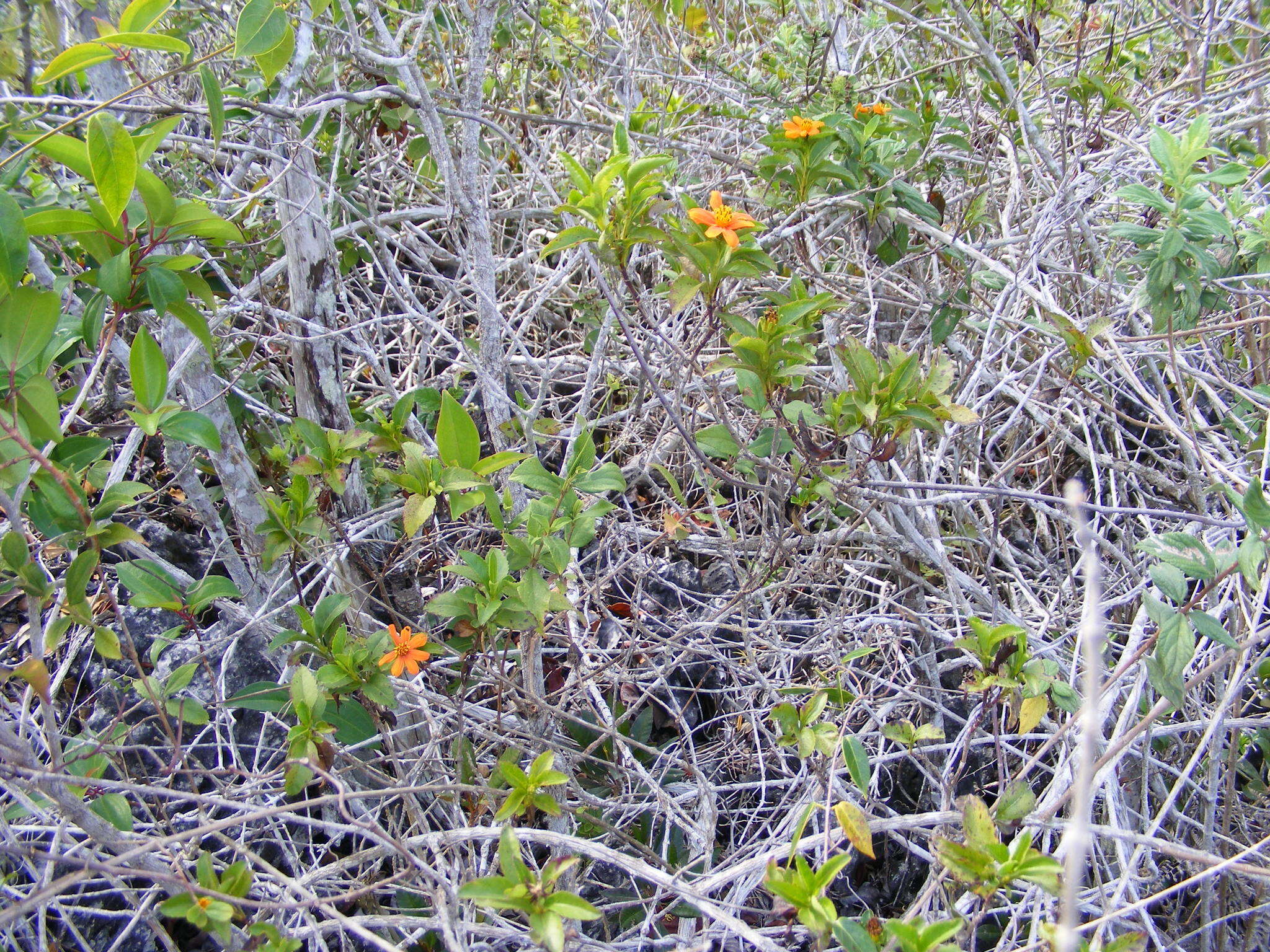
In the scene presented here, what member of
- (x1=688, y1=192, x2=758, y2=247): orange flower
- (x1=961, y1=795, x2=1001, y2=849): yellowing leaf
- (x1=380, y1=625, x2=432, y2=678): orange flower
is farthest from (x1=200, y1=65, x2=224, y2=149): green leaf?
(x1=961, y1=795, x2=1001, y2=849): yellowing leaf

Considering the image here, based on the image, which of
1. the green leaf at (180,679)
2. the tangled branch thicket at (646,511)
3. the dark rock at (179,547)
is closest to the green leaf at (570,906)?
the tangled branch thicket at (646,511)

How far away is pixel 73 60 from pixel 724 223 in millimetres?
932

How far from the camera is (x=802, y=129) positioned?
5.09 ft

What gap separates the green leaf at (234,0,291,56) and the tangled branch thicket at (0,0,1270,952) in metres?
0.01

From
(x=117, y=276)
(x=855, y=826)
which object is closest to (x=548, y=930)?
(x=855, y=826)

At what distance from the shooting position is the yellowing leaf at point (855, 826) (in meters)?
1.16

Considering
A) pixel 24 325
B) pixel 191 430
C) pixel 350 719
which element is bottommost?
pixel 350 719

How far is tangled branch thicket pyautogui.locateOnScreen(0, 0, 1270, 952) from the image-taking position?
1.24 m

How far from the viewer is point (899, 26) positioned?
115 inches

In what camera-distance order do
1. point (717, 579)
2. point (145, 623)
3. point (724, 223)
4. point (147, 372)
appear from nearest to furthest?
point (147, 372), point (724, 223), point (145, 623), point (717, 579)

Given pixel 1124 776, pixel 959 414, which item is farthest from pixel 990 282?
pixel 1124 776

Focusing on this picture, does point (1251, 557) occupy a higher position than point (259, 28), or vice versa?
point (259, 28)

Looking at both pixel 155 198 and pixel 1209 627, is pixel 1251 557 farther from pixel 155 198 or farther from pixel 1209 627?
pixel 155 198

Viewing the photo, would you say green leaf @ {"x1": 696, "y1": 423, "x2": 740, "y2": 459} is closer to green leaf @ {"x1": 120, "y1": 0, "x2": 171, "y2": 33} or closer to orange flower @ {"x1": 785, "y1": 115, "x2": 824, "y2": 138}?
orange flower @ {"x1": 785, "y1": 115, "x2": 824, "y2": 138}
